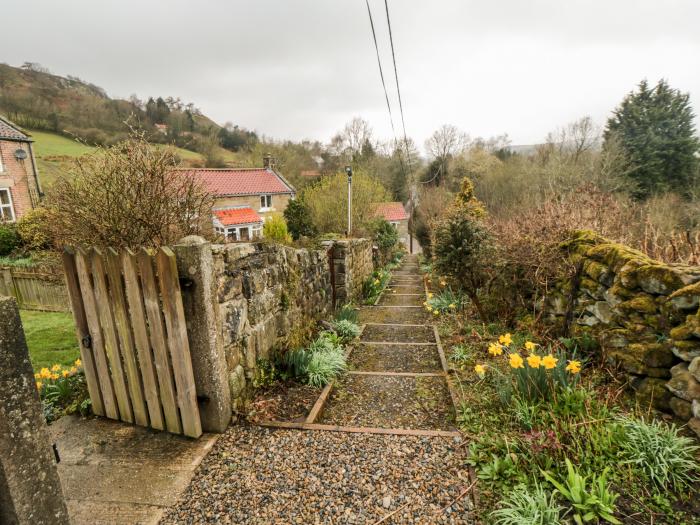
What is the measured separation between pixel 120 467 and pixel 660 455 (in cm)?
357

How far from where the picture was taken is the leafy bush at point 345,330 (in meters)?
5.65

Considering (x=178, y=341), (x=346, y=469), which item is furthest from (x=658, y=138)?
(x=178, y=341)

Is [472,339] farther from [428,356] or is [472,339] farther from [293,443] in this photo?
[293,443]

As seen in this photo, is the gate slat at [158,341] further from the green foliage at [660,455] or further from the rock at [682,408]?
the rock at [682,408]

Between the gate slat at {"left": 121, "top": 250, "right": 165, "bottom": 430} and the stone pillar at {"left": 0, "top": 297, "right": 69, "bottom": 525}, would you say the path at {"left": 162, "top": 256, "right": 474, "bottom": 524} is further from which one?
the stone pillar at {"left": 0, "top": 297, "right": 69, "bottom": 525}

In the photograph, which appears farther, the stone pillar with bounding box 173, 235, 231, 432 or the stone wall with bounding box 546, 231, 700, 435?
the stone wall with bounding box 546, 231, 700, 435

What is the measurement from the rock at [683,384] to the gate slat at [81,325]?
15.5 ft

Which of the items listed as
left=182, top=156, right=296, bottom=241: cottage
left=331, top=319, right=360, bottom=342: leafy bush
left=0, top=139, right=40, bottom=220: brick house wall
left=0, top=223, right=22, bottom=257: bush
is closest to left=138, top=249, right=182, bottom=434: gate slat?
left=331, top=319, right=360, bottom=342: leafy bush

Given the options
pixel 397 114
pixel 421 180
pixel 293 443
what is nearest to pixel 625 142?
pixel 421 180

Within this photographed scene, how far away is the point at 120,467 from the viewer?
237cm

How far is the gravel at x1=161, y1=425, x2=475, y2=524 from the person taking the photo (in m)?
2.05

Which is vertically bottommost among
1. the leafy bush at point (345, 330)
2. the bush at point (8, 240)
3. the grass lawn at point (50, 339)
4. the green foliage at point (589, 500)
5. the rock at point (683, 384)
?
the grass lawn at point (50, 339)

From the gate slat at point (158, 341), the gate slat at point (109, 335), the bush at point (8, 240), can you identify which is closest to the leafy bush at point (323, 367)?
the gate slat at point (158, 341)

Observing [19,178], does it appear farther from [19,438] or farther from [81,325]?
[19,438]
